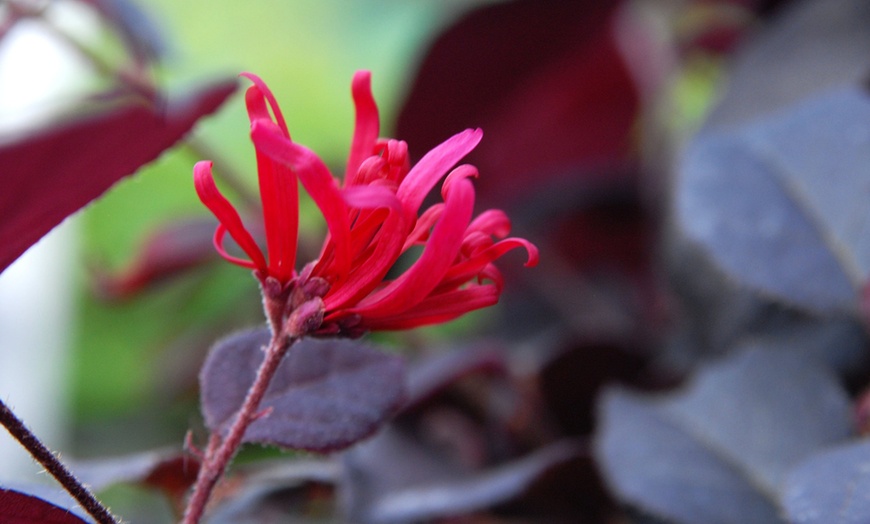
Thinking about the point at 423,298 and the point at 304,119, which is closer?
the point at 423,298

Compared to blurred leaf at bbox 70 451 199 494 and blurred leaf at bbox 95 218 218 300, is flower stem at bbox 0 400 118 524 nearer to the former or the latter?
blurred leaf at bbox 70 451 199 494

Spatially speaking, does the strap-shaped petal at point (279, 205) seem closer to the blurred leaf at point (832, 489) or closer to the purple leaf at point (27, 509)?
the purple leaf at point (27, 509)

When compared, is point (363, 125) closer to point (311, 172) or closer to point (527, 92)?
point (311, 172)

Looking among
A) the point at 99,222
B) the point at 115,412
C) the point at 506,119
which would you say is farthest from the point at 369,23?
the point at 506,119

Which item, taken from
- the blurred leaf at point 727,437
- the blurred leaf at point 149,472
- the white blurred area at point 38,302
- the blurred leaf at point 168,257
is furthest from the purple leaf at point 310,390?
the white blurred area at point 38,302

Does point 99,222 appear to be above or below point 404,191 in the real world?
below

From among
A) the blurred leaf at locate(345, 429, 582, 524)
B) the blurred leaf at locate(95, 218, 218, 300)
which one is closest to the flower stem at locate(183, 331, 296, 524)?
the blurred leaf at locate(345, 429, 582, 524)

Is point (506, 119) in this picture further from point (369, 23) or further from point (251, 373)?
point (369, 23)
